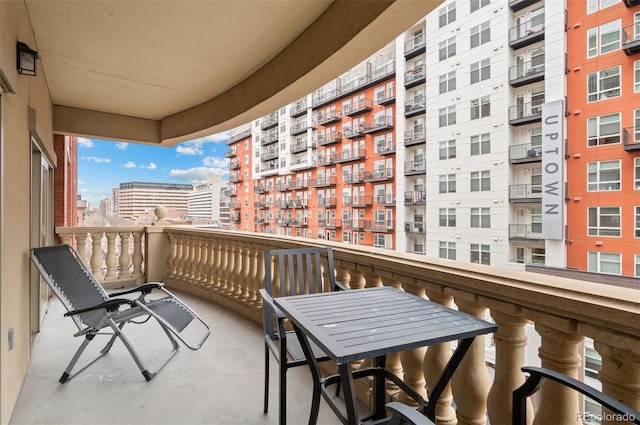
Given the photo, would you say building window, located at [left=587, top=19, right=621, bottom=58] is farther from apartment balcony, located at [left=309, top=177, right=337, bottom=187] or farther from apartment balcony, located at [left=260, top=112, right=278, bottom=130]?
apartment balcony, located at [left=260, top=112, right=278, bottom=130]

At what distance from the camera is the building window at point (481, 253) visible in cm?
866

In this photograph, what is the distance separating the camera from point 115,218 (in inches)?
197

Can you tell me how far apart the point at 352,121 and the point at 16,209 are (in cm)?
1340

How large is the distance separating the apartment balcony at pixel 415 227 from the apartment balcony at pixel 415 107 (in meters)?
3.95

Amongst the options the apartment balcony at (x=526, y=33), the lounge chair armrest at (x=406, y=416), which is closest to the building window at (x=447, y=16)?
the apartment balcony at (x=526, y=33)

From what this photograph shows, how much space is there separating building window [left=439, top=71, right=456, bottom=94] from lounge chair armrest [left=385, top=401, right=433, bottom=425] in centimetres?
1041

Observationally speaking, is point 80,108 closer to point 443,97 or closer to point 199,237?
point 199,237

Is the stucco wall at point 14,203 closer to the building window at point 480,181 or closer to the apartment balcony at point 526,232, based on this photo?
the apartment balcony at point 526,232

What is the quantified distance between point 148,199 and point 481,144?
341 inches

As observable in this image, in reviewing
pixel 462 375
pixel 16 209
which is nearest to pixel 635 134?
pixel 462 375

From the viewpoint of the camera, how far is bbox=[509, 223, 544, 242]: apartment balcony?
7.46m

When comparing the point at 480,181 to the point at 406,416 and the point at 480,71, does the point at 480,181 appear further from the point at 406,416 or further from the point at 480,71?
the point at 406,416

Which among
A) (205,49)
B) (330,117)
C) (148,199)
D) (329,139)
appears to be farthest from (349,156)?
(205,49)

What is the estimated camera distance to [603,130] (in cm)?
630
